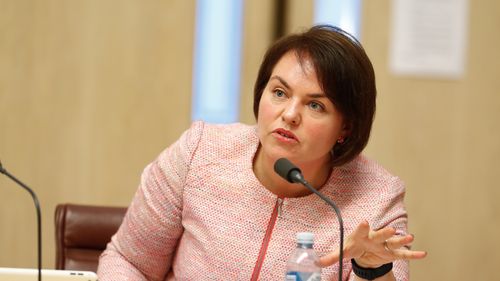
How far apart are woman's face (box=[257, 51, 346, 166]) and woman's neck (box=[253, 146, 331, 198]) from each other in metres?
0.10

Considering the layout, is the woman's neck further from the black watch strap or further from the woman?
the black watch strap

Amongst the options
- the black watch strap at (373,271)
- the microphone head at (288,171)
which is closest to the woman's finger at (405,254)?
the black watch strap at (373,271)

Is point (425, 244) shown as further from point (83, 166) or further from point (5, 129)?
point (5, 129)

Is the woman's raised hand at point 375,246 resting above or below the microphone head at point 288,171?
below

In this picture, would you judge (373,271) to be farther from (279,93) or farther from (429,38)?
(429,38)

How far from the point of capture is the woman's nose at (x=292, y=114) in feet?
6.89

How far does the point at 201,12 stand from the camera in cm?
394

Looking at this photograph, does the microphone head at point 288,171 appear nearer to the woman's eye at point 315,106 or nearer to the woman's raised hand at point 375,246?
the woman's raised hand at point 375,246

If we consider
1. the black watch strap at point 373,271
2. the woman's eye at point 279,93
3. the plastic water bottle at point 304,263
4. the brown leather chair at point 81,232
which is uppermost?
the woman's eye at point 279,93

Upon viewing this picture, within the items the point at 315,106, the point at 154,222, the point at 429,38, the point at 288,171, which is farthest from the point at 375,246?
the point at 429,38

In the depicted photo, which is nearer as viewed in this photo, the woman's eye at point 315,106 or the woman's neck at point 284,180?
the woman's eye at point 315,106

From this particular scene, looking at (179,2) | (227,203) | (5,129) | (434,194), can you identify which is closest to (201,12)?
(179,2)

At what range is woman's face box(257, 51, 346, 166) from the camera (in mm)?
2129

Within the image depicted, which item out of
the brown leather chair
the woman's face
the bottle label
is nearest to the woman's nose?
the woman's face
